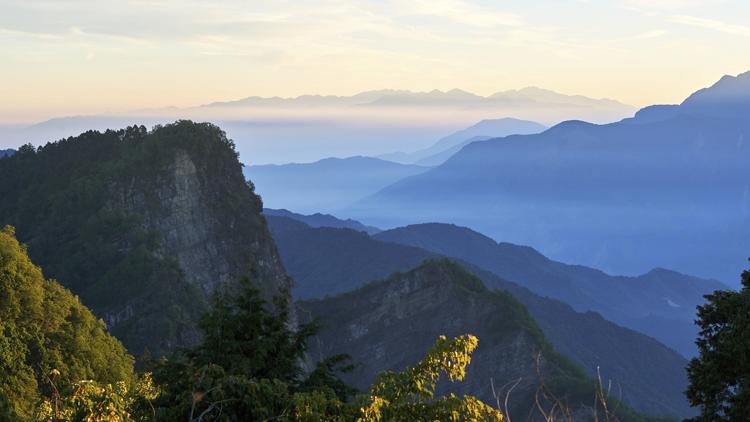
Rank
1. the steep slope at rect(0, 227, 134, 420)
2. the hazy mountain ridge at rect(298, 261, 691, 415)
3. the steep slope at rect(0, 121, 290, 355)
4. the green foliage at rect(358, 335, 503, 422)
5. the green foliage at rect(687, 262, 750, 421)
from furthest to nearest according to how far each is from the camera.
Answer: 1. the hazy mountain ridge at rect(298, 261, 691, 415)
2. the steep slope at rect(0, 121, 290, 355)
3. the steep slope at rect(0, 227, 134, 420)
4. the green foliage at rect(687, 262, 750, 421)
5. the green foliage at rect(358, 335, 503, 422)

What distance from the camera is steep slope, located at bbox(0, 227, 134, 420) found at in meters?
42.2

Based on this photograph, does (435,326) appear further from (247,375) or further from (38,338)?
(247,375)

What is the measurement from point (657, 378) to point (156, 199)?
3961 inches

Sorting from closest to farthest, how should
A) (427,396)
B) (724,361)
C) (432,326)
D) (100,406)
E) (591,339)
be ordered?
(427,396) → (100,406) → (724,361) → (432,326) → (591,339)

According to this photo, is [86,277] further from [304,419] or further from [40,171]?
[304,419]

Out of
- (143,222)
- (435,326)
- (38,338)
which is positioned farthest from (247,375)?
(435,326)

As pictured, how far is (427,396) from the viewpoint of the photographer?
17312 millimetres

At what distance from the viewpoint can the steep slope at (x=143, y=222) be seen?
7831 cm

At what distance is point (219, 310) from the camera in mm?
24188

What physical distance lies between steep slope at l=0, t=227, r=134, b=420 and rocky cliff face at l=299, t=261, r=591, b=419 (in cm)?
5120

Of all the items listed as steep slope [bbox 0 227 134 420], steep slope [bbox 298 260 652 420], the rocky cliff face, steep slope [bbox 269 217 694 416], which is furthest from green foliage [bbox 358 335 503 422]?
steep slope [bbox 269 217 694 416]

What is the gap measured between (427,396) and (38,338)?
3408cm

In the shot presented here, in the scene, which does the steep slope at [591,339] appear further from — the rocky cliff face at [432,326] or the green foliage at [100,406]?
the green foliage at [100,406]

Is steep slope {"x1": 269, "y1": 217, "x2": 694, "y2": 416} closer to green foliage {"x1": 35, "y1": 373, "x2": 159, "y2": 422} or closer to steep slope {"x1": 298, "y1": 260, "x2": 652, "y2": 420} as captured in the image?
steep slope {"x1": 298, "y1": 260, "x2": 652, "y2": 420}
